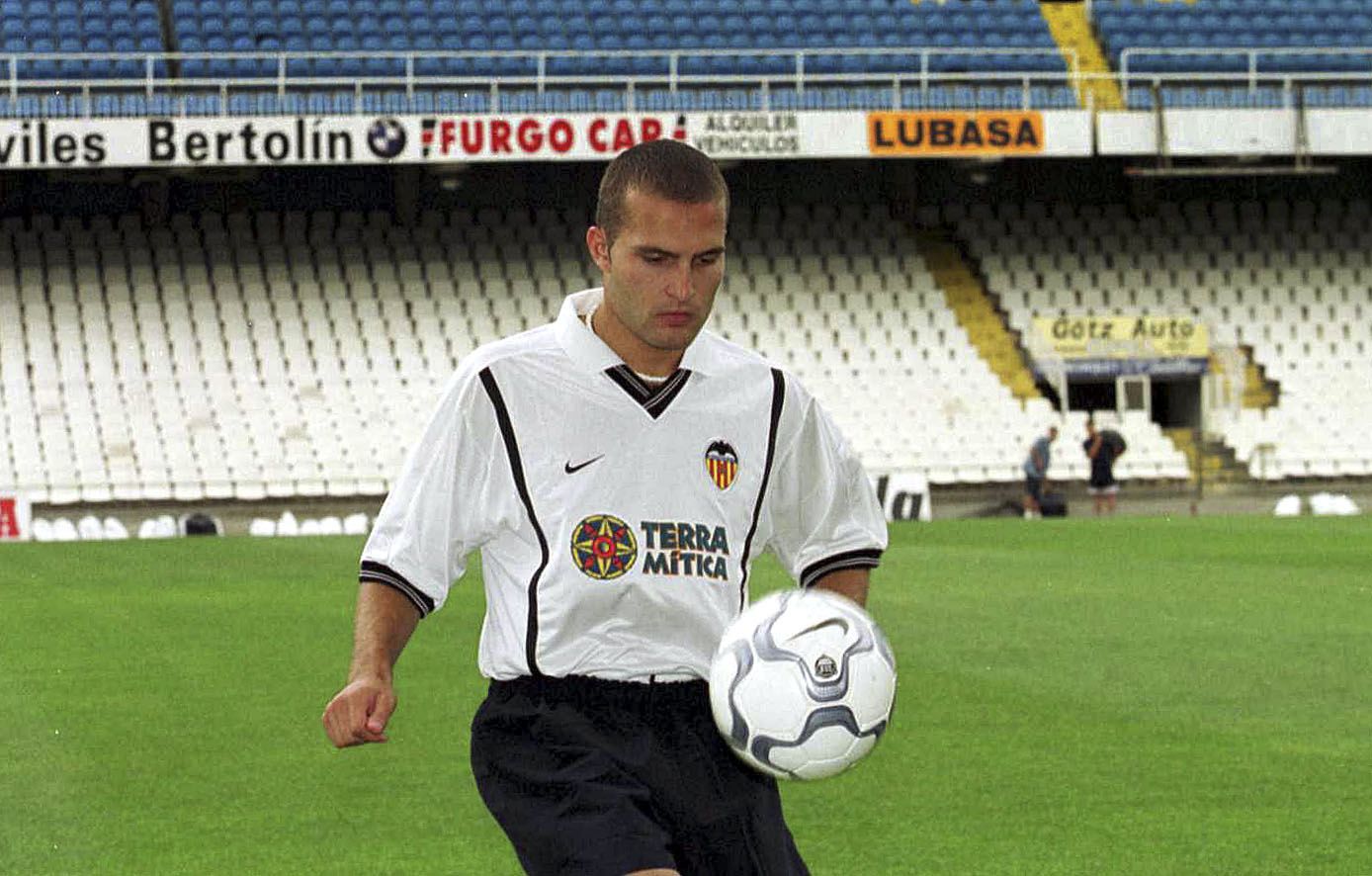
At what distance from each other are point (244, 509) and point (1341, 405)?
1806 cm

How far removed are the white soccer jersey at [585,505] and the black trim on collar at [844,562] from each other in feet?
0.77

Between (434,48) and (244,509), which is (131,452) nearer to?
(244,509)

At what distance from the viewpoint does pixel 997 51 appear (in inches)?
1469

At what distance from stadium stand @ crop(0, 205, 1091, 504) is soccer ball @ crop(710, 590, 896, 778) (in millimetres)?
29421

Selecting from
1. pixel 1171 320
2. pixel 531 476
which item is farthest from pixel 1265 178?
pixel 531 476

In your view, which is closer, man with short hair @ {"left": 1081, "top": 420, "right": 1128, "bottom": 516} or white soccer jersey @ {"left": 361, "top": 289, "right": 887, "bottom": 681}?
white soccer jersey @ {"left": 361, "top": 289, "right": 887, "bottom": 681}

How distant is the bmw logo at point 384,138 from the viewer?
113 feet

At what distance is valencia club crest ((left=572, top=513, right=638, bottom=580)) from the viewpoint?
3801 mm

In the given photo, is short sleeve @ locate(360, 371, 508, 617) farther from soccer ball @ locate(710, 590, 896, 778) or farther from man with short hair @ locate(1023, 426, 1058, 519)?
man with short hair @ locate(1023, 426, 1058, 519)

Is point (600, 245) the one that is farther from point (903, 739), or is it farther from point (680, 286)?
point (903, 739)

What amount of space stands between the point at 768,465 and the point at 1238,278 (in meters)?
37.0

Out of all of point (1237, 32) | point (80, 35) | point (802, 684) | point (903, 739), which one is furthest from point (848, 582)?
point (1237, 32)

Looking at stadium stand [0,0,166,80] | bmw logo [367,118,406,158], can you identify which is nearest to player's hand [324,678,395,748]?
bmw logo [367,118,406,158]

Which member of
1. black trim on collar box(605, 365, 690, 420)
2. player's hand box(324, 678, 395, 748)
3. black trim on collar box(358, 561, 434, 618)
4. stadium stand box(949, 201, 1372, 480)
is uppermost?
black trim on collar box(605, 365, 690, 420)
